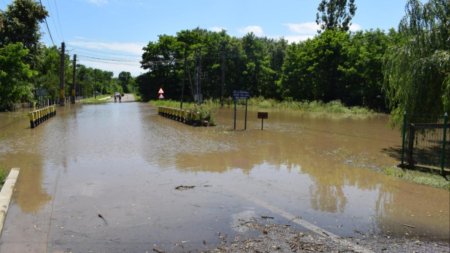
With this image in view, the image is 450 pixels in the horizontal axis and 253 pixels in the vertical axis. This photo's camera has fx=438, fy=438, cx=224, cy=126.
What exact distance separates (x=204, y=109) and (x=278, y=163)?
1412cm

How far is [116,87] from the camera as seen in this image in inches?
7283

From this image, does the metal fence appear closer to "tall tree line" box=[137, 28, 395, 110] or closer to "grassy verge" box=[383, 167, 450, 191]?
"grassy verge" box=[383, 167, 450, 191]

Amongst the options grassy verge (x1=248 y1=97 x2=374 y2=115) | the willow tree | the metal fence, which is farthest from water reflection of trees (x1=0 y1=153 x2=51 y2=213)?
grassy verge (x1=248 y1=97 x2=374 y2=115)

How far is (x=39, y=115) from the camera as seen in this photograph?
27375 millimetres

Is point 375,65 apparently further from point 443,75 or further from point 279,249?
point 279,249

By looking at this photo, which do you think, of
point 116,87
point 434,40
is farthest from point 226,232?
point 116,87

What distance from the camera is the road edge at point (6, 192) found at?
745 cm

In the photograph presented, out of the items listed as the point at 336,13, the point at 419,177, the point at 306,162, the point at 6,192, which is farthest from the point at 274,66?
the point at 6,192

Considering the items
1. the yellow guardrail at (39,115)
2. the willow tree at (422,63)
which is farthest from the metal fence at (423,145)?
the yellow guardrail at (39,115)

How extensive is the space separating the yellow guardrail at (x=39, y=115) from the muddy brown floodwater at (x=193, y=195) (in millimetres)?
6038

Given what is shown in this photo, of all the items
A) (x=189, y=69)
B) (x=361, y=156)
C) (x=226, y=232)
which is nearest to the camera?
(x=226, y=232)

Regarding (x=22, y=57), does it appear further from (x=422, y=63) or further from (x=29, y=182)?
(x=422, y=63)

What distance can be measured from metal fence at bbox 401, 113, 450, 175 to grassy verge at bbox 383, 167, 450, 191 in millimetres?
456

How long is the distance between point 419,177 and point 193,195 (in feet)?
20.8
